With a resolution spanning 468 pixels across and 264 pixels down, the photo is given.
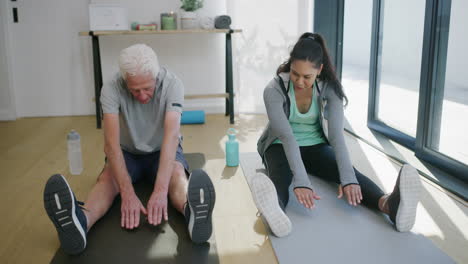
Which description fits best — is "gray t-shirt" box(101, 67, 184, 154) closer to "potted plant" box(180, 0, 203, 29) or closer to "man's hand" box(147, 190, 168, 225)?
"man's hand" box(147, 190, 168, 225)

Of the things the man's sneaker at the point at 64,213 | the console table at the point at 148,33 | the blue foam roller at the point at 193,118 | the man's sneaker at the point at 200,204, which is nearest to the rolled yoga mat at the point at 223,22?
the console table at the point at 148,33

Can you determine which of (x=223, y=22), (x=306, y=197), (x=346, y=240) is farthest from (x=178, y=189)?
(x=223, y=22)

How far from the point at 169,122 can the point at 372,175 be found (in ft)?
4.20

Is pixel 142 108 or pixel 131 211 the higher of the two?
pixel 142 108

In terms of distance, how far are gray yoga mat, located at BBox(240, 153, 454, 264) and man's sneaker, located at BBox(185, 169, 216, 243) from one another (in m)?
0.28

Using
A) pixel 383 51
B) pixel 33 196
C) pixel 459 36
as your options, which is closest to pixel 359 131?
pixel 383 51

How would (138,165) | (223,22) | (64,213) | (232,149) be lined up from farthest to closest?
1. (223,22)
2. (232,149)
3. (138,165)
4. (64,213)

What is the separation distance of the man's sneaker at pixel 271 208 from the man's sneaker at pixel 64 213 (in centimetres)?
67

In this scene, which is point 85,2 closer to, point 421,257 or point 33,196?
point 33,196

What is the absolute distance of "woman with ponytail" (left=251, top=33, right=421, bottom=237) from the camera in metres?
1.76

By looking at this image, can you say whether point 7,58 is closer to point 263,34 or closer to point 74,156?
point 74,156

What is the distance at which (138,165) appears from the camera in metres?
2.16

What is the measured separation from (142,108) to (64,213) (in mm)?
618

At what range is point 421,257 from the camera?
5.25 feet
